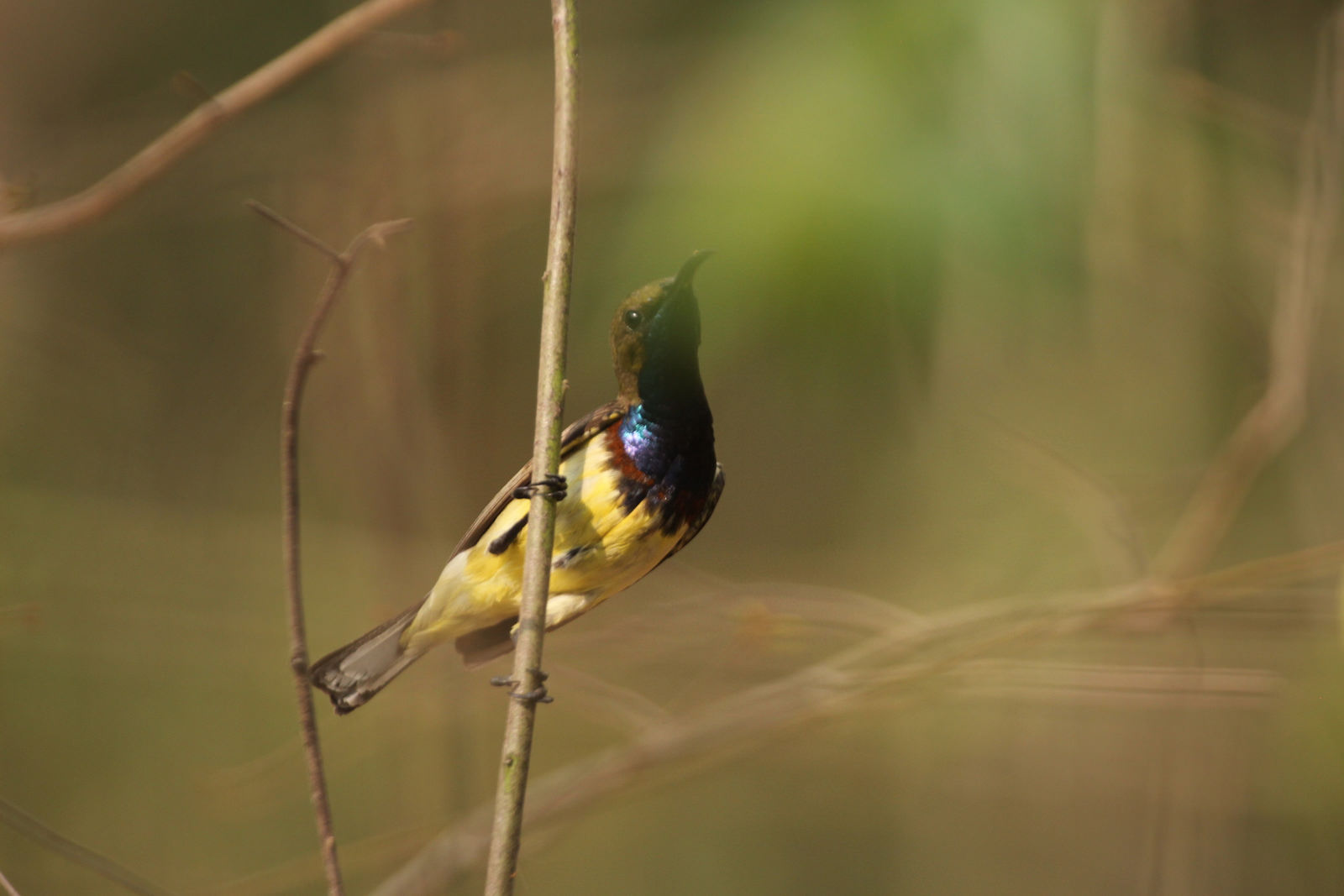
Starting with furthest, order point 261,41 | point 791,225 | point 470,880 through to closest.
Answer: point 261,41 → point 470,880 → point 791,225

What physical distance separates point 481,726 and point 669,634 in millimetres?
230

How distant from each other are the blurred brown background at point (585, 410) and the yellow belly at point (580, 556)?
32 centimetres

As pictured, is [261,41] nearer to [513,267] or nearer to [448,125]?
[448,125]

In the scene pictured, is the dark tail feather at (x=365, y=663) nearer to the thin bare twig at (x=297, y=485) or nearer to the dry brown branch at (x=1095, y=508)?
the thin bare twig at (x=297, y=485)

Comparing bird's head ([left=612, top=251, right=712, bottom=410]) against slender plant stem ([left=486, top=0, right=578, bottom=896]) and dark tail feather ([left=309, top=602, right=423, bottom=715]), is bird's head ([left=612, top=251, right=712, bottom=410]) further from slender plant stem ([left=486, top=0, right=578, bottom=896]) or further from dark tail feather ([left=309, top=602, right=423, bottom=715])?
dark tail feather ([left=309, top=602, right=423, bottom=715])

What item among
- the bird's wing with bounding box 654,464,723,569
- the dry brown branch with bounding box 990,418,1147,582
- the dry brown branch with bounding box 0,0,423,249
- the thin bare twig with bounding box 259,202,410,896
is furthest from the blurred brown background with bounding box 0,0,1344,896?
the thin bare twig with bounding box 259,202,410,896

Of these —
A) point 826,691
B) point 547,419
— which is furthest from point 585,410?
point 547,419

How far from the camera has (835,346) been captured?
0.86 m

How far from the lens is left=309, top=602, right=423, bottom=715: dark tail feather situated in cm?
48

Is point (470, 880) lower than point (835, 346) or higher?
lower

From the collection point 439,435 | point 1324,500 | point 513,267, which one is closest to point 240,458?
point 439,435

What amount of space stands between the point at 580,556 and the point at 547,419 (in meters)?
0.19

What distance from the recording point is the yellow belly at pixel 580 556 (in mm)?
483

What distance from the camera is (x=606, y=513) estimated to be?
1.62 ft
